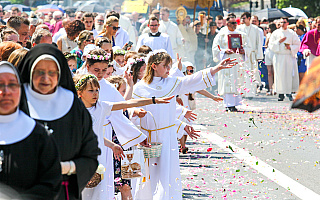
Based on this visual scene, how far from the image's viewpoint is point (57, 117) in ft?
12.6

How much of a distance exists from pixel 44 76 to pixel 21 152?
58 cm

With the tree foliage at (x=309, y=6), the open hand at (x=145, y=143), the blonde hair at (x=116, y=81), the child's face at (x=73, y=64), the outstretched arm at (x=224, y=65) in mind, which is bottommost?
the open hand at (x=145, y=143)

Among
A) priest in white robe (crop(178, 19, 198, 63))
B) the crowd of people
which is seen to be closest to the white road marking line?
the crowd of people

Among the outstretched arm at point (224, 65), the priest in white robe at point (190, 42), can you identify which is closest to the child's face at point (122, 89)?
the outstretched arm at point (224, 65)

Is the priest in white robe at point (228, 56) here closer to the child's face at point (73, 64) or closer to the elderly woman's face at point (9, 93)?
the child's face at point (73, 64)

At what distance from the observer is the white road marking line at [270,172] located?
7.57 m

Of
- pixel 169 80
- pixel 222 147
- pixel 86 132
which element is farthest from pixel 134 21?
pixel 86 132

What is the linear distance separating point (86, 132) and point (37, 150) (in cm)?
59

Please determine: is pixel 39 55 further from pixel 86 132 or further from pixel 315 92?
pixel 315 92

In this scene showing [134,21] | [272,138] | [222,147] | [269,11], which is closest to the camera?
[222,147]

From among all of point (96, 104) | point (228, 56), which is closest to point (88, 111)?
point (96, 104)

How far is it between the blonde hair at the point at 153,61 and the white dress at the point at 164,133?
0.06 metres

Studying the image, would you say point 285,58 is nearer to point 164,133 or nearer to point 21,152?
point 164,133

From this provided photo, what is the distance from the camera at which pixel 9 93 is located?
3354mm
